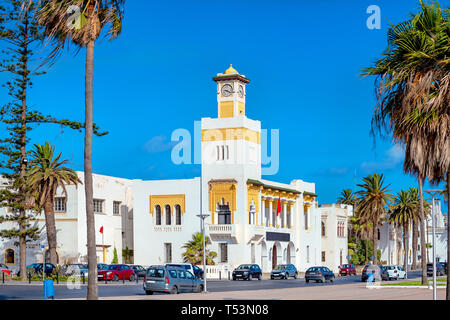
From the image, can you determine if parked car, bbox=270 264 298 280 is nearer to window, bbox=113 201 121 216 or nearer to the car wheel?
window, bbox=113 201 121 216

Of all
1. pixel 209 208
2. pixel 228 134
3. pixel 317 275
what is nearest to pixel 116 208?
pixel 209 208

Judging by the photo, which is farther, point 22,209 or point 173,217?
point 173,217

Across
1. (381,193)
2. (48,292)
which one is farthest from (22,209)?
(381,193)

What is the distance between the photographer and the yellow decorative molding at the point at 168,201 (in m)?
72.8

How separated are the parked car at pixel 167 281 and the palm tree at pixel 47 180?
23.0 metres

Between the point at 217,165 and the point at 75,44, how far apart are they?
48081 mm

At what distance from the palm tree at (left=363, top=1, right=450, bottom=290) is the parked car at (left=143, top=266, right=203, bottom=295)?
17081mm

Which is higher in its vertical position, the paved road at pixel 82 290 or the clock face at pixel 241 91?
the clock face at pixel 241 91

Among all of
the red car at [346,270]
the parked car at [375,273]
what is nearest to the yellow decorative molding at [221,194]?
the red car at [346,270]

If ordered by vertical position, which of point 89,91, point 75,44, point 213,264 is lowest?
point 213,264

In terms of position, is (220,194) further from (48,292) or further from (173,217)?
(48,292)

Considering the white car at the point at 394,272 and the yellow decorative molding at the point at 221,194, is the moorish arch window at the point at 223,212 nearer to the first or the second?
the yellow decorative molding at the point at 221,194
